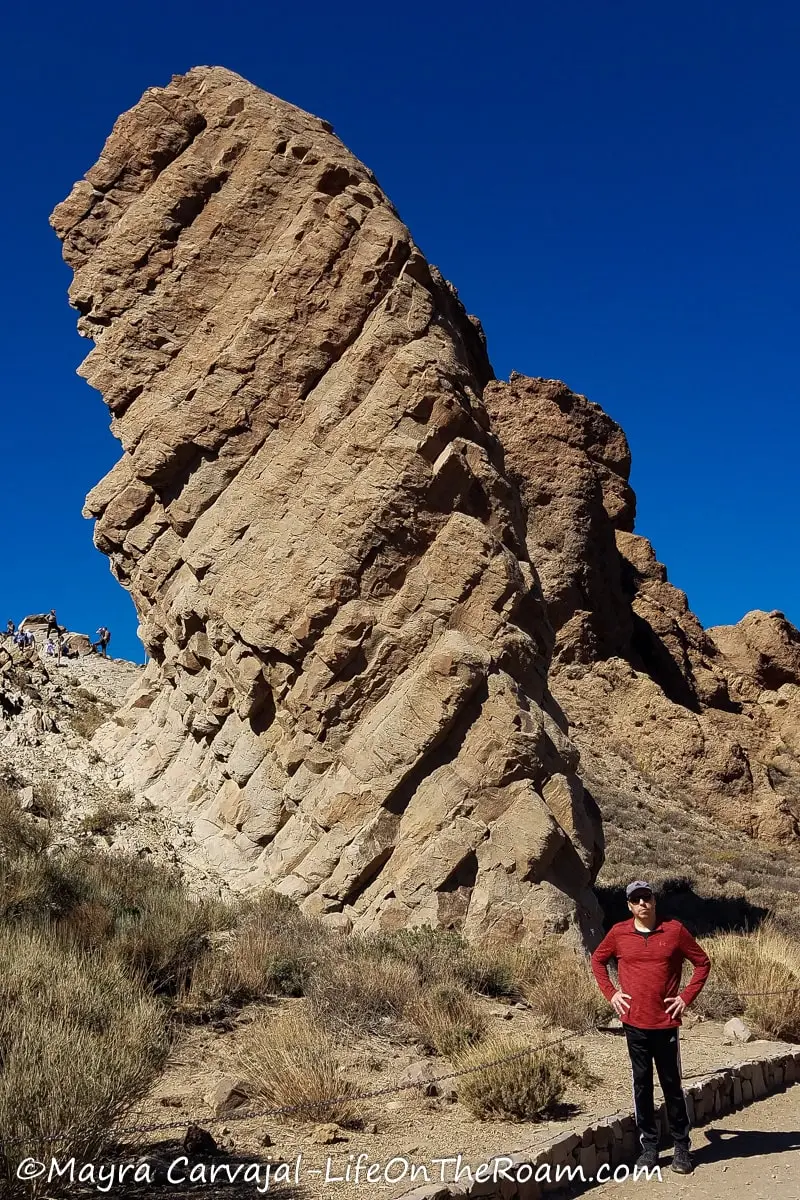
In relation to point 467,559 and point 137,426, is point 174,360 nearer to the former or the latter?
point 137,426

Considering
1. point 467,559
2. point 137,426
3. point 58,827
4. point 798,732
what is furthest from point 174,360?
point 798,732

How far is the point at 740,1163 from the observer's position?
20.4ft

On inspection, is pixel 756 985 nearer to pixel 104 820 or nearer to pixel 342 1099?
pixel 342 1099

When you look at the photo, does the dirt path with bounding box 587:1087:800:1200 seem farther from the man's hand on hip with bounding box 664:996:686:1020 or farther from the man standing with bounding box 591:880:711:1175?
the man's hand on hip with bounding box 664:996:686:1020

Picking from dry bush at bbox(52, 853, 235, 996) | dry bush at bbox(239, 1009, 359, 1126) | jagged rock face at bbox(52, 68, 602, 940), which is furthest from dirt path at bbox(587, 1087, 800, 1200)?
dry bush at bbox(52, 853, 235, 996)

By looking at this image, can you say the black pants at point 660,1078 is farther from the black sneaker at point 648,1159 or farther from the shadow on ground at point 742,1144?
the shadow on ground at point 742,1144

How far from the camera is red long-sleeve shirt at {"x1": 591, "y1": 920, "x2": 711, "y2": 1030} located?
5.93m

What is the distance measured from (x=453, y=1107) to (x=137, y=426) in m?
11.5

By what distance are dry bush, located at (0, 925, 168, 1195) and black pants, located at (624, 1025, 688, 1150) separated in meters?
3.03

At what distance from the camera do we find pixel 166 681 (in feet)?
54.5

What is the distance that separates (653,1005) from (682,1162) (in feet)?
3.24

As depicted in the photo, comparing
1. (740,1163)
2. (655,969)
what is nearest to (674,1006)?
(655,969)

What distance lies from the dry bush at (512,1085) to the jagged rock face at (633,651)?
20.7 metres

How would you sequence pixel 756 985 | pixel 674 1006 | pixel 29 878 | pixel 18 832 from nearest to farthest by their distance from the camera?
pixel 674 1006, pixel 756 985, pixel 29 878, pixel 18 832
